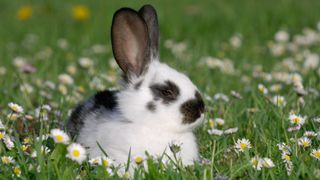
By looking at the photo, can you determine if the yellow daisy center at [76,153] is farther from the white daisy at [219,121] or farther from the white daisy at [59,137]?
the white daisy at [219,121]

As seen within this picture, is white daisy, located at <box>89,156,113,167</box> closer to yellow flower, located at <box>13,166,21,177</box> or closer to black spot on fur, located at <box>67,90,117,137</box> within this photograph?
yellow flower, located at <box>13,166,21,177</box>

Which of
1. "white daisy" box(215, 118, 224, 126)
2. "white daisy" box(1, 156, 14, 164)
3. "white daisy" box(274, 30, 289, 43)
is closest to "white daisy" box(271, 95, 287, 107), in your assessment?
"white daisy" box(215, 118, 224, 126)

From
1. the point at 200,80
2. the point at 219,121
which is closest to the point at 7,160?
the point at 219,121

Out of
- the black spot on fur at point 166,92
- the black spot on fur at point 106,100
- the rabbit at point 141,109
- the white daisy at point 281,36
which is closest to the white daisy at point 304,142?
the rabbit at point 141,109

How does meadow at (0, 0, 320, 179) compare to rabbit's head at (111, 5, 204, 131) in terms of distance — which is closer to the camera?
meadow at (0, 0, 320, 179)

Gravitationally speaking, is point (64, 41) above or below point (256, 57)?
above

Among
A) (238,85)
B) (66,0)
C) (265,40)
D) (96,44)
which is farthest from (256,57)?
(66,0)

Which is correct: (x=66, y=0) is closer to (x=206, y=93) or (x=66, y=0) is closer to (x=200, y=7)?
(x=200, y=7)

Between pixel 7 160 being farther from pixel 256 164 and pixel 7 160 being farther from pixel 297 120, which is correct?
pixel 297 120
